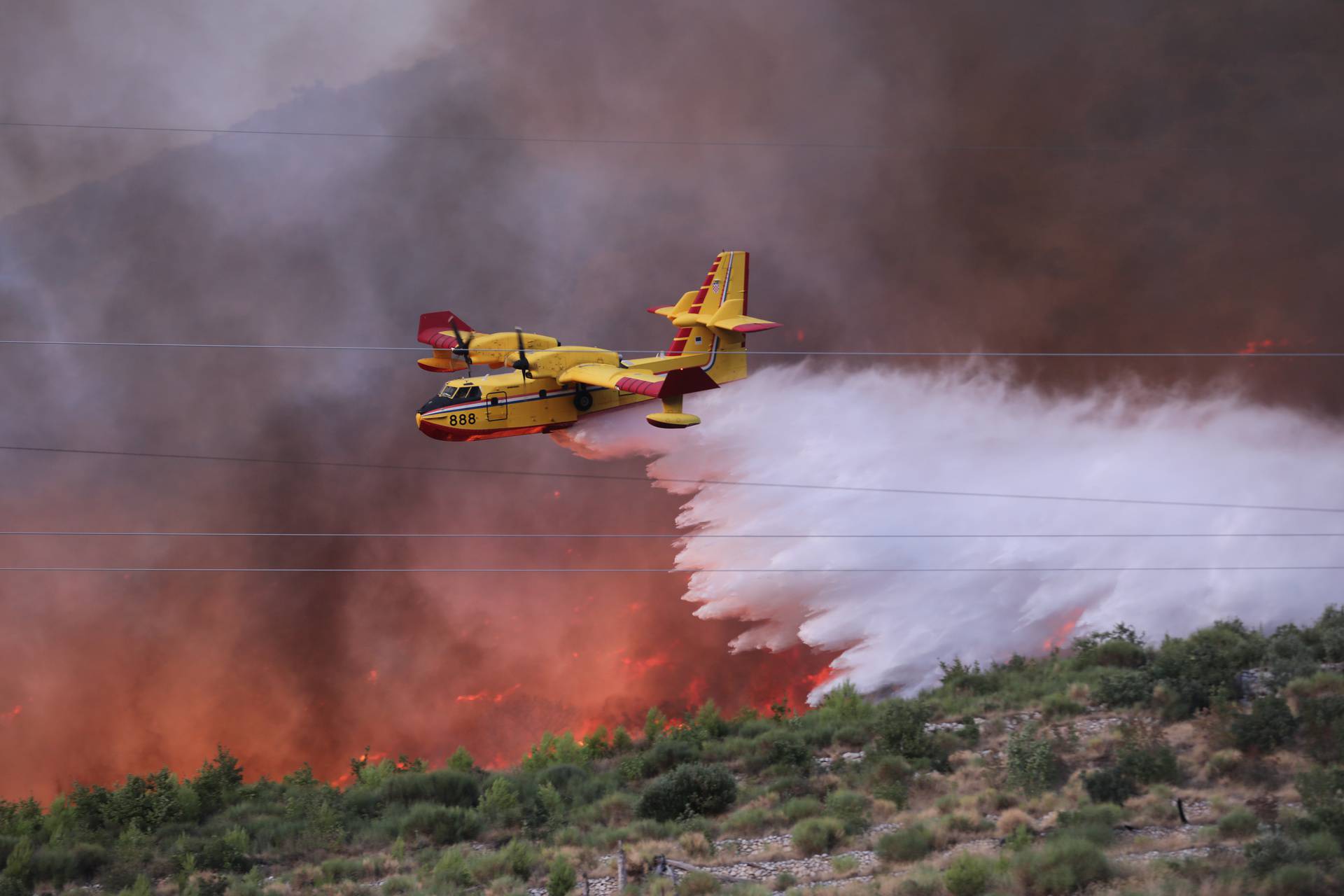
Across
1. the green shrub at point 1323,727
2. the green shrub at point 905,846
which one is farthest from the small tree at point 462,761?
the green shrub at point 1323,727

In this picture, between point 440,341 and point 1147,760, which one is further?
point 440,341

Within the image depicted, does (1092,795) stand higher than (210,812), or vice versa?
→ (210,812)

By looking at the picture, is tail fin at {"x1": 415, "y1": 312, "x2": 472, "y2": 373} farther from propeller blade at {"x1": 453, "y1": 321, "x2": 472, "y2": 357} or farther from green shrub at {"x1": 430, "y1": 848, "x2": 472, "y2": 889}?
green shrub at {"x1": 430, "y1": 848, "x2": 472, "y2": 889}

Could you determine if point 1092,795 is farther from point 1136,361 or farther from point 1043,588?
point 1136,361

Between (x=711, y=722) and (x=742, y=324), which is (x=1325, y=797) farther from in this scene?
(x=742, y=324)

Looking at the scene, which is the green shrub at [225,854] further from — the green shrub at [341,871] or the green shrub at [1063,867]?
the green shrub at [1063,867]

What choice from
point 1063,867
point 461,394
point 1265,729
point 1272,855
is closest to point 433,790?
point 461,394

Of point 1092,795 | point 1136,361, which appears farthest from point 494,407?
point 1136,361
